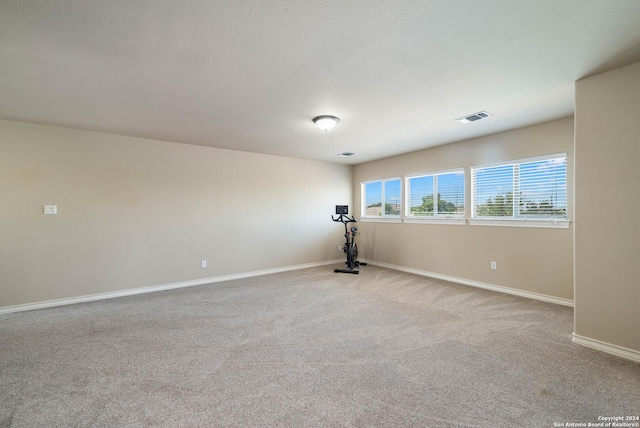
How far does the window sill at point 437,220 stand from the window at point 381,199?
369mm

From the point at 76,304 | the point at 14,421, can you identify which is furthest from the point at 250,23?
the point at 76,304

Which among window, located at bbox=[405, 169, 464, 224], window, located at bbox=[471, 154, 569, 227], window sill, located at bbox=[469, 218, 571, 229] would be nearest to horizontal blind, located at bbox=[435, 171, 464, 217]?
window, located at bbox=[405, 169, 464, 224]

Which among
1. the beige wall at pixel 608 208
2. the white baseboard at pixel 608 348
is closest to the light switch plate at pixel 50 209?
the beige wall at pixel 608 208

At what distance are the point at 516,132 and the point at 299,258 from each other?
4664 millimetres

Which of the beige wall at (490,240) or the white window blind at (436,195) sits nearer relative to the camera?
the beige wall at (490,240)

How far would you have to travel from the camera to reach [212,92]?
9.27 ft

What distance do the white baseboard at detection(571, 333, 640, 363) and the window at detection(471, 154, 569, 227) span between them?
1723 mm

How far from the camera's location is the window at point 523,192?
382 centimetres

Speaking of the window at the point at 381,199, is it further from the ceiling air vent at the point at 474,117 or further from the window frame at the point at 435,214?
the ceiling air vent at the point at 474,117

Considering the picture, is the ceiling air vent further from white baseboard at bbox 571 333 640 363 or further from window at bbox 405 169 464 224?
white baseboard at bbox 571 333 640 363

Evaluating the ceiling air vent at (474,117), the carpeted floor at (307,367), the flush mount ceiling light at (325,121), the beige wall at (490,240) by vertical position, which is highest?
the ceiling air vent at (474,117)

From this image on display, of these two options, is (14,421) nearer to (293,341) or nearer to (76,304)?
(293,341)

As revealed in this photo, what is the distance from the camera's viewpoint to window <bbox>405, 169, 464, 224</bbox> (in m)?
4.99

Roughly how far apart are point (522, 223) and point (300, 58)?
13.1 ft
